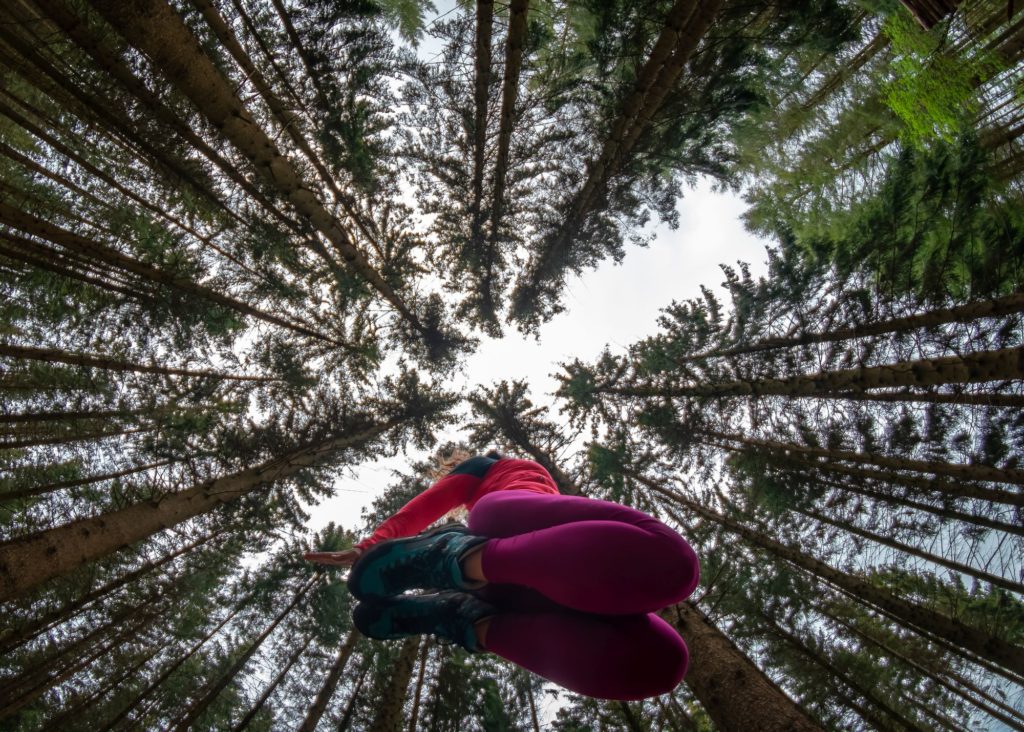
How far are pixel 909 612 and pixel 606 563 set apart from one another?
4932 millimetres

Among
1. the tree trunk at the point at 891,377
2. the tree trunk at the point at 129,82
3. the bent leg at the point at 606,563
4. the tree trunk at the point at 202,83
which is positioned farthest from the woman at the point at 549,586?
the tree trunk at the point at 129,82

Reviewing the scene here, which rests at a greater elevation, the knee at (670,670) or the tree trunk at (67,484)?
the tree trunk at (67,484)

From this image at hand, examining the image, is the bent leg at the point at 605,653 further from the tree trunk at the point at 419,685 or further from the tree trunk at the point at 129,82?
the tree trunk at the point at 419,685

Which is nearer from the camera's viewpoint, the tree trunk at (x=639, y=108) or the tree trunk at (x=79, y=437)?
the tree trunk at (x=639, y=108)

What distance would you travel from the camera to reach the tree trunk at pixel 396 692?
21.0 ft

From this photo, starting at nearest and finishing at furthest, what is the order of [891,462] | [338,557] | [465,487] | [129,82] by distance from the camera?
1. [338,557]
2. [465,487]
3. [129,82]
4. [891,462]

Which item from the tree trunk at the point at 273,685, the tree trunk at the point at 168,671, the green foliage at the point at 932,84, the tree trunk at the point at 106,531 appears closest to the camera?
the tree trunk at the point at 106,531

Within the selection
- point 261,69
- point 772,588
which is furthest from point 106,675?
point 772,588

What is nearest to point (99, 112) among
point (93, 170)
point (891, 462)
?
point (93, 170)

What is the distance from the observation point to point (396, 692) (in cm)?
671

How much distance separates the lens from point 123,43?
4414 mm

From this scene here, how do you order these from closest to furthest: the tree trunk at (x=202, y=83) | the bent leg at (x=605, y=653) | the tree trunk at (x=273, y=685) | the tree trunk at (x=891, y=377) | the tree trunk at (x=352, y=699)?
the bent leg at (x=605, y=653), the tree trunk at (x=891, y=377), the tree trunk at (x=202, y=83), the tree trunk at (x=273, y=685), the tree trunk at (x=352, y=699)

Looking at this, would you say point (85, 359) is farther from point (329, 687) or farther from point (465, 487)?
point (329, 687)

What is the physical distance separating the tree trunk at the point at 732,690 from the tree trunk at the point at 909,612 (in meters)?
2.10
